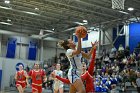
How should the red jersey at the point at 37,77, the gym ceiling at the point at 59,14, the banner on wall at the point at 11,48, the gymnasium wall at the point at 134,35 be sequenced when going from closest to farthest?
A: the red jersey at the point at 37,77 < the gym ceiling at the point at 59,14 < the gymnasium wall at the point at 134,35 < the banner on wall at the point at 11,48

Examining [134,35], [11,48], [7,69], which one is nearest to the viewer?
[134,35]

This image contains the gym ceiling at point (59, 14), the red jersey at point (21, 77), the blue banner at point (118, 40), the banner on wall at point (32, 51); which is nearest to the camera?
the red jersey at point (21, 77)

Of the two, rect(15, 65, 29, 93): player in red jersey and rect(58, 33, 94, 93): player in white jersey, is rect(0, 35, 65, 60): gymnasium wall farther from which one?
rect(58, 33, 94, 93): player in white jersey

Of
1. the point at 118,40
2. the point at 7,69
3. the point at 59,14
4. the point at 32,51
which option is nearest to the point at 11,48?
the point at 7,69

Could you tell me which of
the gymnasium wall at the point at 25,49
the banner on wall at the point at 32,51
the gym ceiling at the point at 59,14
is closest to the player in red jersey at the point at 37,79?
the gym ceiling at the point at 59,14

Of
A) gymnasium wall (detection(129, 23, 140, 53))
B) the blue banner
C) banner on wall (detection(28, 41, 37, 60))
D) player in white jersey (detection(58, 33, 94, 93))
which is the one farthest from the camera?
banner on wall (detection(28, 41, 37, 60))

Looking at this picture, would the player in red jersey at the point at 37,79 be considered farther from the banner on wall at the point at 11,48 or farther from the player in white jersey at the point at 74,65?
the banner on wall at the point at 11,48

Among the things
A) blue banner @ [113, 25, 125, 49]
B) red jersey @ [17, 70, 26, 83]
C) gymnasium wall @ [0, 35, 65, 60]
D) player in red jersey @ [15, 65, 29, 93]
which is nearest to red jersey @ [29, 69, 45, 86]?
player in red jersey @ [15, 65, 29, 93]

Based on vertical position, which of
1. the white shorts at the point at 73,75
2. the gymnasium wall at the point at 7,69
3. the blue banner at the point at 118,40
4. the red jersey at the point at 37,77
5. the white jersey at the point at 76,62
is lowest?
the gymnasium wall at the point at 7,69

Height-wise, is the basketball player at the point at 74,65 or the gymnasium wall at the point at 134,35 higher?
the gymnasium wall at the point at 134,35

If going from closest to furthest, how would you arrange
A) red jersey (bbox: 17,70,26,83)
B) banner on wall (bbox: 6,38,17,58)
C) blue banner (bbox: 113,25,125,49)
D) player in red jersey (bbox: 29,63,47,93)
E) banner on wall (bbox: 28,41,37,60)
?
player in red jersey (bbox: 29,63,47,93) → red jersey (bbox: 17,70,26,83) → blue banner (bbox: 113,25,125,49) → banner on wall (bbox: 6,38,17,58) → banner on wall (bbox: 28,41,37,60)

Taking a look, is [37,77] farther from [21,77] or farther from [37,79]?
[21,77]

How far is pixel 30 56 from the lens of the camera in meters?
38.9

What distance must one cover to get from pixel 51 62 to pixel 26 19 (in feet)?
26.5
